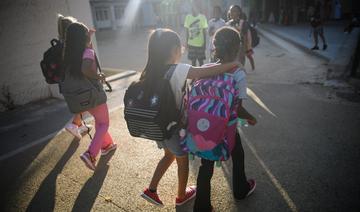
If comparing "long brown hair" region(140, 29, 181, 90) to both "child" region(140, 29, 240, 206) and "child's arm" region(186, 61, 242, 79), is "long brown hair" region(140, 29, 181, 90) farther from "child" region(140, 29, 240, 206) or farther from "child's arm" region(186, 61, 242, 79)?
"child's arm" region(186, 61, 242, 79)

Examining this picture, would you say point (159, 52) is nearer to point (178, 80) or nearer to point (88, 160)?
Answer: point (178, 80)

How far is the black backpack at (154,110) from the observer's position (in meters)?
2.06

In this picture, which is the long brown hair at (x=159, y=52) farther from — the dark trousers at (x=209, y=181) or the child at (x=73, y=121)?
the child at (x=73, y=121)

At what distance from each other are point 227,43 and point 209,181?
119 centimetres

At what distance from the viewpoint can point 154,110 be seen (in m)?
2.06

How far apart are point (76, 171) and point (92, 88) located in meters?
1.13

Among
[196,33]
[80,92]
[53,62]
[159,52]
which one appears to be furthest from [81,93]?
[196,33]

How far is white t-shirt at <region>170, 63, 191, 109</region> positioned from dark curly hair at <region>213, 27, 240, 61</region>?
296 mm

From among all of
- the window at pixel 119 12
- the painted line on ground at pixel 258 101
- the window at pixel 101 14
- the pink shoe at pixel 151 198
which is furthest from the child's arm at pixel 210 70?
the window at pixel 119 12

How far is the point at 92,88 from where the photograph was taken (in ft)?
10.7

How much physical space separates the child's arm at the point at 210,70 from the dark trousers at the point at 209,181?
0.72 meters

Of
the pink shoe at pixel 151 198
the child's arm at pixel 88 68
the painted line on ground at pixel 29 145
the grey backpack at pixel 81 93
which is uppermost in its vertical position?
the child's arm at pixel 88 68

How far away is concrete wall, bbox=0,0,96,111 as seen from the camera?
18.2 feet

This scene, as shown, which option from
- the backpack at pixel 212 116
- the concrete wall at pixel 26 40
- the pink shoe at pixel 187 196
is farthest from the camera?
the concrete wall at pixel 26 40
